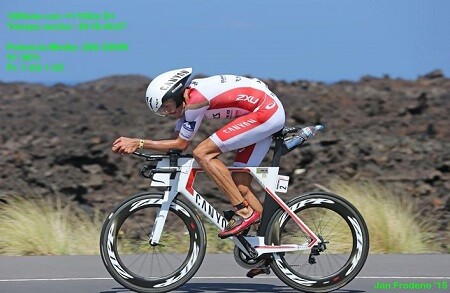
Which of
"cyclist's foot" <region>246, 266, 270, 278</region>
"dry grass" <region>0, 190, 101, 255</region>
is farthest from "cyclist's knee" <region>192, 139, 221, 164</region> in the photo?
"dry grass" <region>0, 190, 101, 255</region>

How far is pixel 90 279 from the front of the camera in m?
10.5

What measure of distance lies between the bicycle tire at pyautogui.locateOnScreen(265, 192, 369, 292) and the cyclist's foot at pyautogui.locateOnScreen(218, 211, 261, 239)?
0.51ft

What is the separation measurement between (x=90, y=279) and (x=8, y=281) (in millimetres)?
726

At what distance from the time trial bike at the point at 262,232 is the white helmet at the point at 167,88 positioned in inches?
17.7

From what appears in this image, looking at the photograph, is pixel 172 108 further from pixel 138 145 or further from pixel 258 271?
pixel 258 271

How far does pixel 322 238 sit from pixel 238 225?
75 centimetres

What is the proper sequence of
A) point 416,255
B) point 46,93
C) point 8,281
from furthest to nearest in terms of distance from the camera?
point 46,93
point 416,255
point 8,281

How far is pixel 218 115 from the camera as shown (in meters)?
9.56

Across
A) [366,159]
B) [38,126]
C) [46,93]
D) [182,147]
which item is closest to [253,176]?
[182,147]

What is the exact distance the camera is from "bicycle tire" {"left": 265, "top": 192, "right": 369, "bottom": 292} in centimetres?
965

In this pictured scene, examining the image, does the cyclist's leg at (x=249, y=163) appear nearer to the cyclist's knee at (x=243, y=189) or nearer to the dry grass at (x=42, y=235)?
the cyclist's knee at (x=243, y=189)

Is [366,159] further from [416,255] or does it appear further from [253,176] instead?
[253,176]

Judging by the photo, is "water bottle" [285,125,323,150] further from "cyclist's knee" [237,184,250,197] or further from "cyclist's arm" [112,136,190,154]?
"cyclist's arm" [112,136,190,154]

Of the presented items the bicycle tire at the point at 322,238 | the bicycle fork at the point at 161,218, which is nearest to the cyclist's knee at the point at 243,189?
the bicycle tire at the point at 322,238
